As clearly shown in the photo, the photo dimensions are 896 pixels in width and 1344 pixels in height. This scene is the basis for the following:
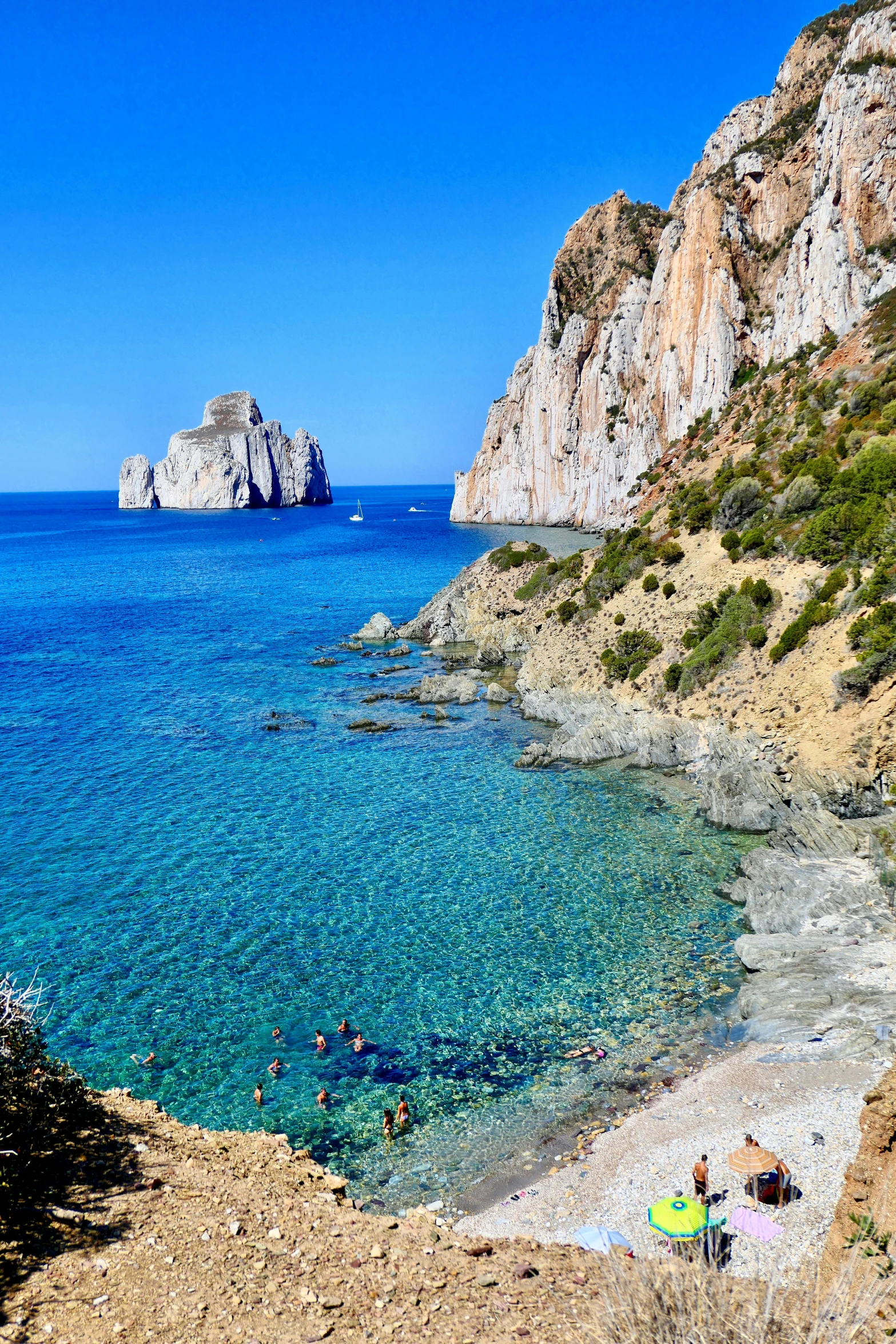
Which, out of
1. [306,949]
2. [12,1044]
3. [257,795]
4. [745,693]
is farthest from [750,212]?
[12,1044]

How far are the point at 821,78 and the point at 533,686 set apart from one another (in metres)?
88.7

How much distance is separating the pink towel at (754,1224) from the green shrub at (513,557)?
5826cm

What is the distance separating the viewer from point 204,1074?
2005 centimetres

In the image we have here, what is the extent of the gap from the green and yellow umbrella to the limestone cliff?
224 feet

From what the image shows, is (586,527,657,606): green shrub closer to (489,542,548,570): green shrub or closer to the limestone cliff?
(489,542,548,570): green shrub

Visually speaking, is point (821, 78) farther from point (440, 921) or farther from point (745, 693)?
point (440, 921)

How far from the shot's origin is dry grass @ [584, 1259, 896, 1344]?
8375mm

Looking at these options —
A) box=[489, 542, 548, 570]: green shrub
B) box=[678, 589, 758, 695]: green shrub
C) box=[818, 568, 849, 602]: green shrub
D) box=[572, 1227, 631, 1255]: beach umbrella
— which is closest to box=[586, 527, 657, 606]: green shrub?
box=[678, 589, 758, 695]: green shrub

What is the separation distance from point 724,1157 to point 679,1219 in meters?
2.91

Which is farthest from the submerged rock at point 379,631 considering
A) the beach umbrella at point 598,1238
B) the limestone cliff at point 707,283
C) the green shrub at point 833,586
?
the beach umbrella at point 598,1238

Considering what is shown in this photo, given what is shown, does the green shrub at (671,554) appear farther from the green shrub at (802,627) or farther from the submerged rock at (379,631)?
the submerged rock at (379,631)

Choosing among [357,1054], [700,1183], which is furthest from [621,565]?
[700,1183]

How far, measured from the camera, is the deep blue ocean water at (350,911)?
19578 millimetres

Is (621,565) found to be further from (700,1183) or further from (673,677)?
(700,1183)
